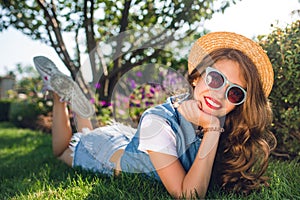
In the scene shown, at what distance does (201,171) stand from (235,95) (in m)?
0.37

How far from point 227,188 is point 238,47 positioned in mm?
711

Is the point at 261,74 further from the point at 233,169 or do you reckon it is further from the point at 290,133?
the point at 290,133

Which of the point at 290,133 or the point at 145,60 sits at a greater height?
the point at 145,60

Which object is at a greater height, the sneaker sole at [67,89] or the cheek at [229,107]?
the sneaker sole at [67,89]

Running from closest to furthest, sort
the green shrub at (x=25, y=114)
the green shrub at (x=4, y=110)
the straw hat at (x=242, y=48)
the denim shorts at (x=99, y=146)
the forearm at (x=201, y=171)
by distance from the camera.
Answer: the forearm at (x=201, y=171), the straw hat at (x=242, y=48), the denim shorts at (x=99, y=146), the green shrub at (x=25, y=114), the green shrub at (x=4, y=110)

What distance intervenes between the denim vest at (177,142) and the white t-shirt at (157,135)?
37 mm

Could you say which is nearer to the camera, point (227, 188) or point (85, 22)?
point (227, 188)

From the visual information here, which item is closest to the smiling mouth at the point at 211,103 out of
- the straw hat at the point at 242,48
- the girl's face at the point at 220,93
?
the girl's face at the point at 220,93

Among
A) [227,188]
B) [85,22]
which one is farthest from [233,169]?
[85,22]

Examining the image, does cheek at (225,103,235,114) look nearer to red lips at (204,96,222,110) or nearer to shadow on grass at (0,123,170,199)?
red lips at (204,96,222,110)

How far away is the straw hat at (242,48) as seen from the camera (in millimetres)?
1816

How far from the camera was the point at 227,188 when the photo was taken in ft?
5.99

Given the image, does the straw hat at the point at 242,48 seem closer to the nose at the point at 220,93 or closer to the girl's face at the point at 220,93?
the girl's face at the point at 220,93

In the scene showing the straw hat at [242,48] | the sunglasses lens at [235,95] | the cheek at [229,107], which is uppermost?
the straw hat at [242,48]
